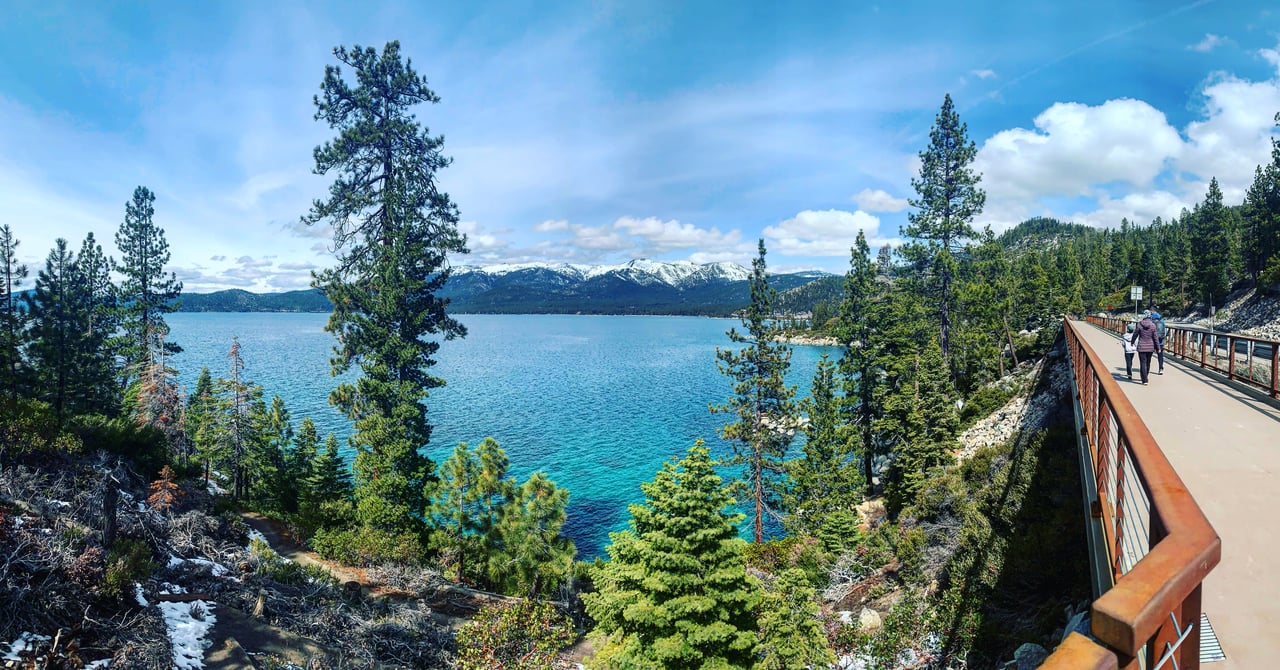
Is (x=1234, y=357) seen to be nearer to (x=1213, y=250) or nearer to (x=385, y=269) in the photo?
(x=385, y=269)

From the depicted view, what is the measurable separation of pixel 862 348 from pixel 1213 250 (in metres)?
63.0

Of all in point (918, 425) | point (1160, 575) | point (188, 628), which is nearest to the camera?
point (1160, 575)

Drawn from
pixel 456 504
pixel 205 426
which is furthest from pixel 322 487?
pixel 205 426

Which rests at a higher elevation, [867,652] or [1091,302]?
[1091,302]

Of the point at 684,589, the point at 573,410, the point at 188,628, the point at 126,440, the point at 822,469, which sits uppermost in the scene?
the point at 126,440

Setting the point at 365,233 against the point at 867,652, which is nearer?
the point at 867,652

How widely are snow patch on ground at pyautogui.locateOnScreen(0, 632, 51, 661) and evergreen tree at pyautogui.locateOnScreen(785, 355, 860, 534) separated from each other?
22.5 meters

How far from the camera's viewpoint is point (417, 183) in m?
20.5

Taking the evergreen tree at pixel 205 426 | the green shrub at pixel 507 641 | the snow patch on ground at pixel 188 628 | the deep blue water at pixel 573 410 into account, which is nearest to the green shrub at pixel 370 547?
the green shrub at pixel 507 641

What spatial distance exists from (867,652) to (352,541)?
17.7 meters

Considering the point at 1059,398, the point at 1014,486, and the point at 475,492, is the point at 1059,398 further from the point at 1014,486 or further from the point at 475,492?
the point at 475,492

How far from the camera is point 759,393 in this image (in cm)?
2659

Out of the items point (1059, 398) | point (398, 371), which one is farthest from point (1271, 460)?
point (398, 371)

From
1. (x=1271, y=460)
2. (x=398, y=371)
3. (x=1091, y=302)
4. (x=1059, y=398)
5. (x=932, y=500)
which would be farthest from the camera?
(x=1091, y=302)
